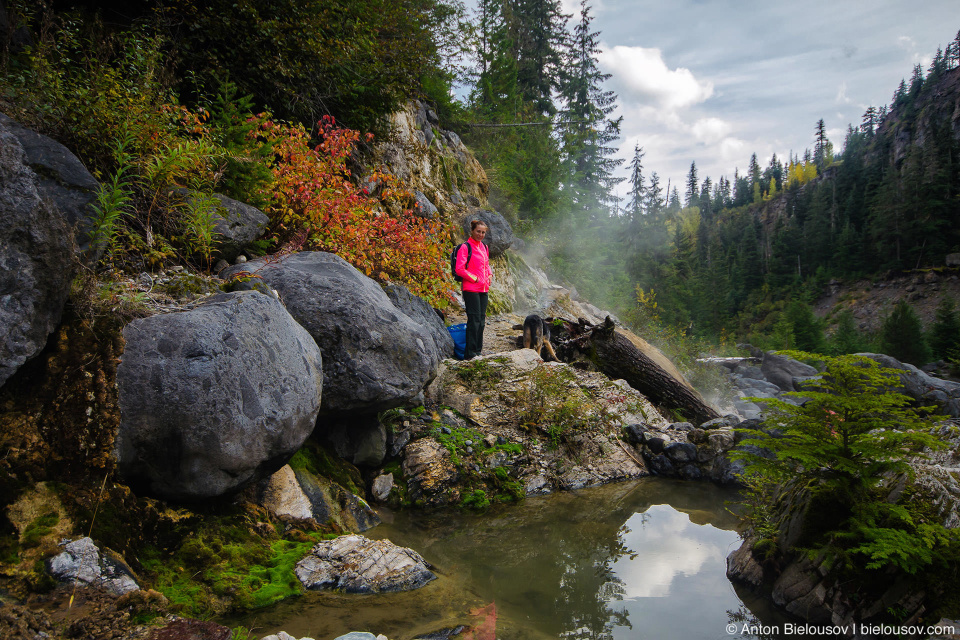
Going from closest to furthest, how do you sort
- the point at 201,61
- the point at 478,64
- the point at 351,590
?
1. the point at 351,590
2. the point at 201,61
3. the point at 478,64

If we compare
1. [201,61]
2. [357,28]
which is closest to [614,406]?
[357,28]

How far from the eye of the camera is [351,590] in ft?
10.3

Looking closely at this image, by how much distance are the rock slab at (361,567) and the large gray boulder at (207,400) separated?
78 cm

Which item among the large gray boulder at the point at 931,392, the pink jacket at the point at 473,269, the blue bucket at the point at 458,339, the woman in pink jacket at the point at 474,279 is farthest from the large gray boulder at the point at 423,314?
the large gray boulder at the point at 931,392

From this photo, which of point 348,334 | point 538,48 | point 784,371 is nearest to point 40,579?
point 348,334

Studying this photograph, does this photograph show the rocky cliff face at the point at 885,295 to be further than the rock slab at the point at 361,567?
Yes

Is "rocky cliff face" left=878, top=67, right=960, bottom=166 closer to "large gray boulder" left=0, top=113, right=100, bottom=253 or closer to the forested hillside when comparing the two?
the forested hillside

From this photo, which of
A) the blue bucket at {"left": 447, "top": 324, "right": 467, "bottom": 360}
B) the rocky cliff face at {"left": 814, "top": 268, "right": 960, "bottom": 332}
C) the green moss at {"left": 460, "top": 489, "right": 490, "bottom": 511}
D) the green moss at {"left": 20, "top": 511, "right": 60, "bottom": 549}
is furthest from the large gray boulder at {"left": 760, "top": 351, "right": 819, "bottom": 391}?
the rocky cliff face at {"left": 814, "top": 268, "right": 960, "bottom": 332}

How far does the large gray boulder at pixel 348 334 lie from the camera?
15.6 feet

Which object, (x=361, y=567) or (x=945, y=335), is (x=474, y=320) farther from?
(x=945, y=335)

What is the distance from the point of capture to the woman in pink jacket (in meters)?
Answer: 7.57

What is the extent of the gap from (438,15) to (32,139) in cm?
1107

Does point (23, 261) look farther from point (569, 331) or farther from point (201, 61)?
point (569, 331)

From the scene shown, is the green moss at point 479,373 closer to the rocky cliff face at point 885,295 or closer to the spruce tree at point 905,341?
the spruce tree at point 905,341
